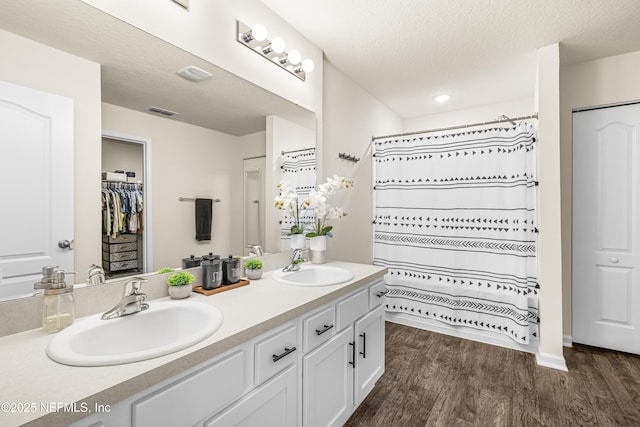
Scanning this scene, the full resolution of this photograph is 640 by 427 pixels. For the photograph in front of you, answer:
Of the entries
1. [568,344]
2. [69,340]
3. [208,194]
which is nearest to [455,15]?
[208,194]

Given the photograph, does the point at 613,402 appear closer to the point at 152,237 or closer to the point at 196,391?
the point at 196,391

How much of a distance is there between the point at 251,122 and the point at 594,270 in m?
2.98

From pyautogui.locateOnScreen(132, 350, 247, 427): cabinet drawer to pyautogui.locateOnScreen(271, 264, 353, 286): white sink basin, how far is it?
0.77m

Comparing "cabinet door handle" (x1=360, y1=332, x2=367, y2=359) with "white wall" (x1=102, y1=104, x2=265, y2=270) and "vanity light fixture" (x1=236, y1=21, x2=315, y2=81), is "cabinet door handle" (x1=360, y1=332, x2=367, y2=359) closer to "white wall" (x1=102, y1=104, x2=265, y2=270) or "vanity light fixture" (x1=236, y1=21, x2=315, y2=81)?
"white wall" (x1=102, y1=104, x2=265, y2=270)

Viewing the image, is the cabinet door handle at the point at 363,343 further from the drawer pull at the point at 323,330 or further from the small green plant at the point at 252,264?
the small green plant at the point at 252,264

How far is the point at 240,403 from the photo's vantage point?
3.10ft

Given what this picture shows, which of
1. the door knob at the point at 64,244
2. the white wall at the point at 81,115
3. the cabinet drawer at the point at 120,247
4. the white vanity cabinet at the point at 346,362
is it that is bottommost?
the white vanity cabinet at the point at 346,362

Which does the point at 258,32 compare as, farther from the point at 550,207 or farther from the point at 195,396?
the point at 550,207

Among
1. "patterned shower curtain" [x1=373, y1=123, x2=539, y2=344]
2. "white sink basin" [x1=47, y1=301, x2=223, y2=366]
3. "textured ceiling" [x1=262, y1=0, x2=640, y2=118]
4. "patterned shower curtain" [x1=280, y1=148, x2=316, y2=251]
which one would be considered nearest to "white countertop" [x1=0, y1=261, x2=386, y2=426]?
"white sink basin" [x1=47, y1=301, x2=223, y2=366]

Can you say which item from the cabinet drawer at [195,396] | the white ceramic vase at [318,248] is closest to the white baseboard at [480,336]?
the white ceramic vase at [318,248]

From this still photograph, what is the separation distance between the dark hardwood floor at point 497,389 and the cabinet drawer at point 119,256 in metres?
1.41

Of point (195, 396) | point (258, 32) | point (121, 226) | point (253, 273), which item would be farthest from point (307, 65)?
point (195, 396)

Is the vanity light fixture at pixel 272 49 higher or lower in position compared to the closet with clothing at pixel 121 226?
higher

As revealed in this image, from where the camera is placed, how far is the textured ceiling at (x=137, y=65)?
100 centimetres
